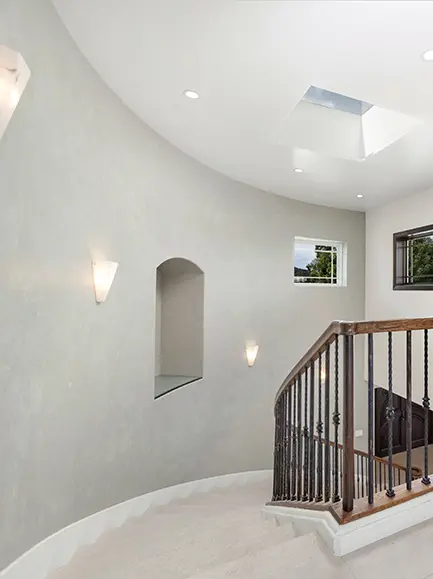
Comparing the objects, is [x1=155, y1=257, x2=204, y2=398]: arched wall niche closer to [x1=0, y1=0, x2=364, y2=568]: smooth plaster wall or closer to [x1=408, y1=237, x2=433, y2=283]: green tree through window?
[x1=0, y1=0, x2=364, y2=568]: smooth plaster wall

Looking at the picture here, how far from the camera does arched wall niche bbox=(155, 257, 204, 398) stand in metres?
4.52

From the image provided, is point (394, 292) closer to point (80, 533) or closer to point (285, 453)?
point (285, 453)

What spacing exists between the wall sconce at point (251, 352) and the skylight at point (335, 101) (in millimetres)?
2923

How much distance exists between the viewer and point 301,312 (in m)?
5.54

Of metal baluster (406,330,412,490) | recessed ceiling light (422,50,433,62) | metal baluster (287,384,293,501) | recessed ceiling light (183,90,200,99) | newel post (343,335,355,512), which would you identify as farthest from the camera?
recessed ceiling light (183,90,200,99)

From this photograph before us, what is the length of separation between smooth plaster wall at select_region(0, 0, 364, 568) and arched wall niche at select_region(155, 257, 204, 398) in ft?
0.43

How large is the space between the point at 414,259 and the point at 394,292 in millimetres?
534

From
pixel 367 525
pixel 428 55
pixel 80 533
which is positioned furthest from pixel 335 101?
pixel 80 533

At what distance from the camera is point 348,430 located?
169 centimetres

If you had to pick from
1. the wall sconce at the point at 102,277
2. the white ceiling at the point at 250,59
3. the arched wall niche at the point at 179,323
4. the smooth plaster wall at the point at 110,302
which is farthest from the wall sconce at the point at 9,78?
the arched wall niche at the point at 179,323

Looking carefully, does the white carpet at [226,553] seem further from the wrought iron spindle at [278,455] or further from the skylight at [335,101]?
the skylight at [335,101]

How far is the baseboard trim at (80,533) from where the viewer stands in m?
1.97

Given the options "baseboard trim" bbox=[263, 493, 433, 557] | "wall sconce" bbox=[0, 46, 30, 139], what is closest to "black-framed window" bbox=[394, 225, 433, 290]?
"baseboard trim" bbox=[263, 493, 433, 557]

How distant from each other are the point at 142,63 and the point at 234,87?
2.15ft
